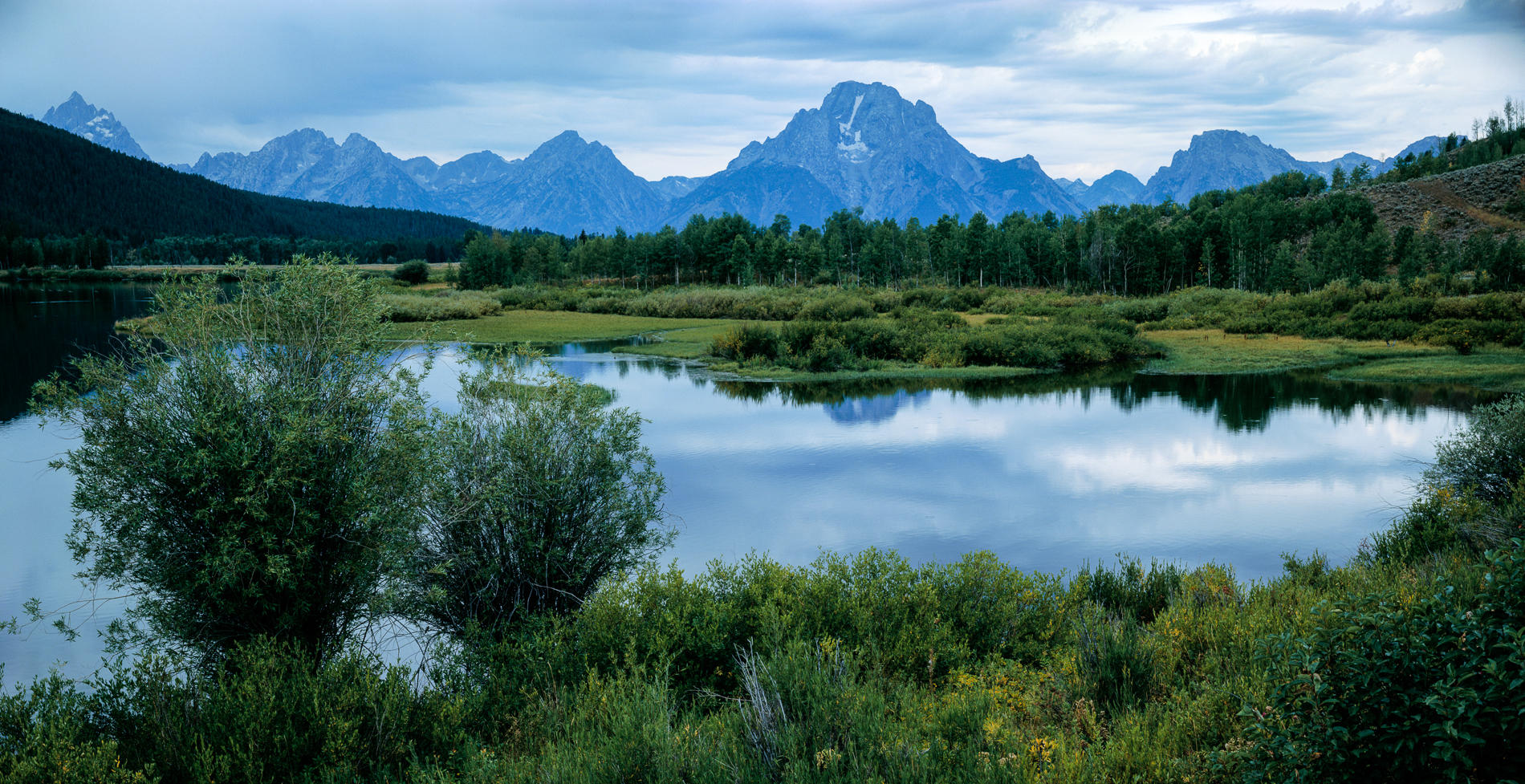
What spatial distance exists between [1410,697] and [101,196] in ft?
728

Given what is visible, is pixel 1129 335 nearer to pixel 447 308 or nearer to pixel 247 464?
pixel 247 464

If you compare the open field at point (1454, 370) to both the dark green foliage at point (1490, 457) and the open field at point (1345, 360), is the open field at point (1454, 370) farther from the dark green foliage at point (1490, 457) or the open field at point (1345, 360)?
the dark green foliage at point (1490, 457)

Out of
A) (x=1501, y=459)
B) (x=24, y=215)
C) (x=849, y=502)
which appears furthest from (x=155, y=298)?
(x=24, y=215)

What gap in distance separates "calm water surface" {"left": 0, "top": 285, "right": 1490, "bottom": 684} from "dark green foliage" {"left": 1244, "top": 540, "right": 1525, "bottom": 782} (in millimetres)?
11246

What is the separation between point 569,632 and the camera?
9.08 meters

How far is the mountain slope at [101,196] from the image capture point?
16038 centimetres

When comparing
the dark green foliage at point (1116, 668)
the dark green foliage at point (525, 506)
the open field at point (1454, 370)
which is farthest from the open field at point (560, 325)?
the dark green foliage at point (1116, 668)

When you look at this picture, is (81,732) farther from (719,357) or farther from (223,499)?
(719,357)

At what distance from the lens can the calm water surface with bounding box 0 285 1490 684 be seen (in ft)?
54.3

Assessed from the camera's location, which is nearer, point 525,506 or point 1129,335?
point 525,506

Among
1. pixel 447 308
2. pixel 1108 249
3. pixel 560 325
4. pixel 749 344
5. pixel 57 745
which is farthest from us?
pixel 1108 249

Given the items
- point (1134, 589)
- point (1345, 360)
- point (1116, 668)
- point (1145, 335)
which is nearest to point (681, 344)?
point (1145, 335)

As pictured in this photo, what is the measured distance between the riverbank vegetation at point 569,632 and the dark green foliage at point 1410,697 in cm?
2

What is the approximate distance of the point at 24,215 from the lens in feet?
508
